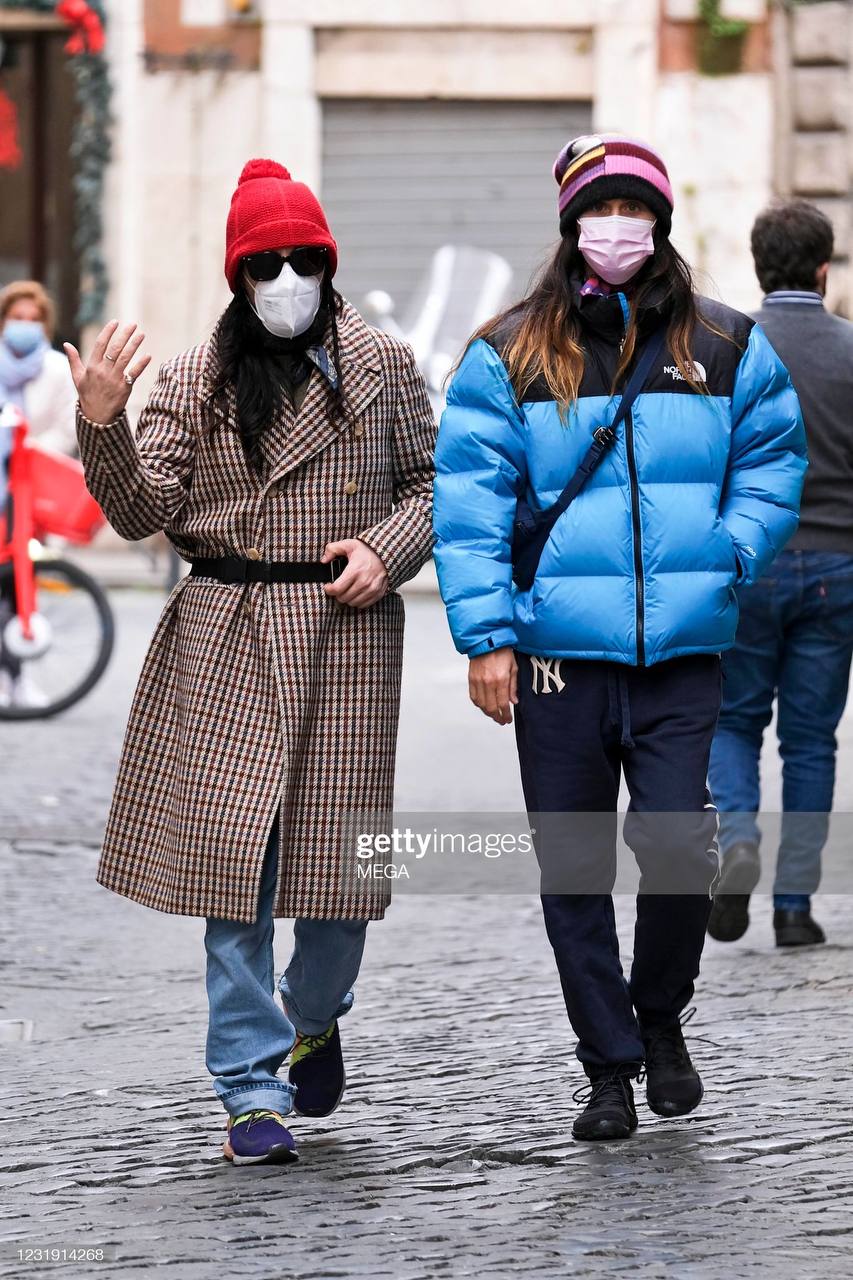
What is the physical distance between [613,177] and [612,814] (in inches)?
45.6

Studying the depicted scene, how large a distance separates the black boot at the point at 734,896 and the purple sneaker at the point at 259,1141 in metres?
2.17

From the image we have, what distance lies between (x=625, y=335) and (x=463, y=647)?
646 mm

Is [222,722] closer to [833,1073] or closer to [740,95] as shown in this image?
[833,1073]

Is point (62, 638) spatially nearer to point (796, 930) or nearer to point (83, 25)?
point (796, 930)

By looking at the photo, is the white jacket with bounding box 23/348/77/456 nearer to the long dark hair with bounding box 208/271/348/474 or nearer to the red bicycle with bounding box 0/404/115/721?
the red bicycle with bounding box 0/404/115/721

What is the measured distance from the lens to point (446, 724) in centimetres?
1107

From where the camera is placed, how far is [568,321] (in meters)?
4.67

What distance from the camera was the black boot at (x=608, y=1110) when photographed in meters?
4.59

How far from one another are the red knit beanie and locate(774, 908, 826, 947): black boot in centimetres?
263

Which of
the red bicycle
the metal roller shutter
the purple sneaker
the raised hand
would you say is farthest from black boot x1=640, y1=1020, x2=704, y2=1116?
the metal roller shutter

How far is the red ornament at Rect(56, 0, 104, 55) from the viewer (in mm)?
19734

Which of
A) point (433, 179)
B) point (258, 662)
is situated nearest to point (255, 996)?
point (258, 662)

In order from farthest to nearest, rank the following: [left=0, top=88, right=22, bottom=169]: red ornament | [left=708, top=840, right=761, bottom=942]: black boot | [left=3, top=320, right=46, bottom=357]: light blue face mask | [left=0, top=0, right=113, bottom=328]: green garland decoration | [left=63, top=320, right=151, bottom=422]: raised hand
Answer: [left=0, top=88, right=22, bottom=169]: red ornament
[left=0, top=0, right=113, bottom=328]: green garland decoration
[left=3, top=320, right=46, bottom=357]: light blue face mask
[left=708, top=840, right=761, bottom=942]: black boot
[left=63, top=320, right=151, bottom=422]: raised hand

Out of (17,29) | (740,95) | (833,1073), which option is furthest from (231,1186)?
(17,29)
